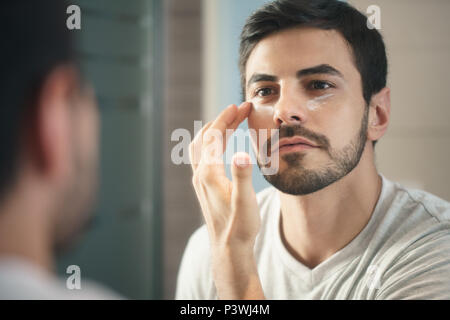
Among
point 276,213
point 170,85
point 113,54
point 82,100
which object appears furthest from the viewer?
point 170,85

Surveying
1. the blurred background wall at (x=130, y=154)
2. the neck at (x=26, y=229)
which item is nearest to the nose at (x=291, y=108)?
the neck at (x=26, y=229)

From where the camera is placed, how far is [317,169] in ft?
2.33

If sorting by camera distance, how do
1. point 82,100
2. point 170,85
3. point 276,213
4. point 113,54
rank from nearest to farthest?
point 82,100, point 276,213, point 113,54, point 170,85

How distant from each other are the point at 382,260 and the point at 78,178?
499mm

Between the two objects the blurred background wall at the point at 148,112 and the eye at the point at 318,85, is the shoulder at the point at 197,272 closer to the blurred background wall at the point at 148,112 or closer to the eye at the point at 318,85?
the blurred background wall at the point at 148,112

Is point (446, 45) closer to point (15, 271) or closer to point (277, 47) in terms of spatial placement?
point (277, 47)

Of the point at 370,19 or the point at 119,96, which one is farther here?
the point at 119,96

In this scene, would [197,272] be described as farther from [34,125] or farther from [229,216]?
[34,125]

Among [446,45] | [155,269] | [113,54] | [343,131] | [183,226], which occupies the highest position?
[113,54]

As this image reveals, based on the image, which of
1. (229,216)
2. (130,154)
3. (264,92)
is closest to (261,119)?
(264,92)

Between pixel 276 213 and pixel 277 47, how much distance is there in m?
0.31

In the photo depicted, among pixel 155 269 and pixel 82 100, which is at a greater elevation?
pixel 82 100

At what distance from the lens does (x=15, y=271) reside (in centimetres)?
49

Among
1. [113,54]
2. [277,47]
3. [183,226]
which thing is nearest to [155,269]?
[183,226]
